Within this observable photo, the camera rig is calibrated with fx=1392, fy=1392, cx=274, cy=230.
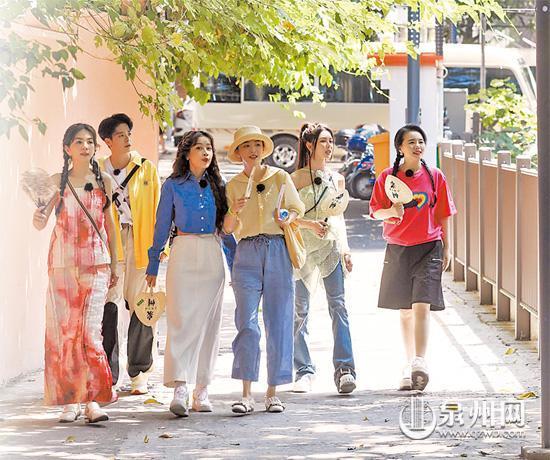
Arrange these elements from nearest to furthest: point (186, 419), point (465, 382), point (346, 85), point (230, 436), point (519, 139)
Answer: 1. point (230, 436)
2. point (186, 419)
3. point (465, 382)
4. point (519, 139)
5. point (346, 85)

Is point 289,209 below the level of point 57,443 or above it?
above

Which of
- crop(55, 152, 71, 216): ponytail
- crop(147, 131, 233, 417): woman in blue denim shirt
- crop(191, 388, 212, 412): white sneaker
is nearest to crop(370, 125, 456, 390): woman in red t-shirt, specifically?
crop(147, 131, 233, 417): woman in blue denim shirt

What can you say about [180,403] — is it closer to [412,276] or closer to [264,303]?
[264,303]

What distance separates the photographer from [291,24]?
391 inches

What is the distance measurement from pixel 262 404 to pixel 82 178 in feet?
6.13

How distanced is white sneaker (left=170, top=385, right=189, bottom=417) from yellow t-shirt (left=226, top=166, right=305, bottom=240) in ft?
3.39

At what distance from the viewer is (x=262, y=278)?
28.6 ft

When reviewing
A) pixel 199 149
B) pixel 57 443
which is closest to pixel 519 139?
pixel 199 149

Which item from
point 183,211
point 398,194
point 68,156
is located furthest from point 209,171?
point 398,194

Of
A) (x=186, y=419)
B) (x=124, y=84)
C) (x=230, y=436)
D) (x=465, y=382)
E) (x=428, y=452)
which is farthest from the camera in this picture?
(x=124, y=84)

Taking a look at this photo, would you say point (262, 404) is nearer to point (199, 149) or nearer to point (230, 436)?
point (230, 436)

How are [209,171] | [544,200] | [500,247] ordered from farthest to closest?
[500,247] < [209,171] < [544,200]

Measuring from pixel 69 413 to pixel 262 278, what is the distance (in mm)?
1449

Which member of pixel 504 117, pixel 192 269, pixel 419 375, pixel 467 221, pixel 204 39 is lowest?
pixel 419 375
